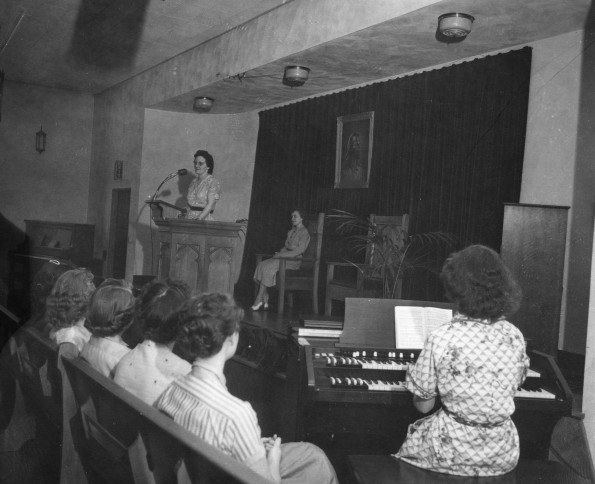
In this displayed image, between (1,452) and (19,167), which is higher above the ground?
(19,167)

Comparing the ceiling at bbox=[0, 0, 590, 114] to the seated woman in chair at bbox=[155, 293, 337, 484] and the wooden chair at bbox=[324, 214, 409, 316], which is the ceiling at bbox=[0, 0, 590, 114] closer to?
the wooden chair at bbox=[324, 214, 409, 316]

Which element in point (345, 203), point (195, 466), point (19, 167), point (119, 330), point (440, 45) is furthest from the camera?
point (19, 167)

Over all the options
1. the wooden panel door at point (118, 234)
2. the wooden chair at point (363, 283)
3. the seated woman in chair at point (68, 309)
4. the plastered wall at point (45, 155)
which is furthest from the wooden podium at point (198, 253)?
the plastered wall at point (45, 155)

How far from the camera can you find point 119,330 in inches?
87.4

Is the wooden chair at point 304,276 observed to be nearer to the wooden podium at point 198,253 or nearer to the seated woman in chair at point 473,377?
the wooden podium at point 198,253

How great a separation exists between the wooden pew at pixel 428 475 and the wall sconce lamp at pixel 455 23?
3.28 m

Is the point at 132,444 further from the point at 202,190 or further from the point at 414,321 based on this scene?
the point at 202,190

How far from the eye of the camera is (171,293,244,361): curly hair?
1646 millimetres

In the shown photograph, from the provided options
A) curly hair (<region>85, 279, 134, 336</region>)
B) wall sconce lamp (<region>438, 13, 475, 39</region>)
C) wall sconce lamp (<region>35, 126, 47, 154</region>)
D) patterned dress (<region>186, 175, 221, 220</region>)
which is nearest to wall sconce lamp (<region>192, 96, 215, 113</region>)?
patterned dress (<region>186, 175, 221, 220</region>)

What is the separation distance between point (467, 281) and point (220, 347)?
88 cm

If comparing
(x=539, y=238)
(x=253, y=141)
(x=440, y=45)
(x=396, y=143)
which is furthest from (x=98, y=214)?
(x=539, y=238)

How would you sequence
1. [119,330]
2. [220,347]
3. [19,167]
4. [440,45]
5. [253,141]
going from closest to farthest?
[220,347]
[119,330]
[440,45]
[253,141]
[19,167]

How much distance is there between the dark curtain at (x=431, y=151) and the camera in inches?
205

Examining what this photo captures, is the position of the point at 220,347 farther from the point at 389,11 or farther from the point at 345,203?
the point at 345,203
